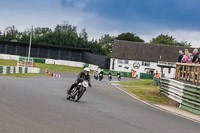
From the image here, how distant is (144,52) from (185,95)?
67279 mm

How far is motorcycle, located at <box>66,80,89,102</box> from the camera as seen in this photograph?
14.8 m

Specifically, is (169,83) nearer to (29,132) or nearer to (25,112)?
(25,112)

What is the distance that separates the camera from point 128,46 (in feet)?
277

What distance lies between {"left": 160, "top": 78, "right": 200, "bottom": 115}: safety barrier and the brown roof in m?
61.6

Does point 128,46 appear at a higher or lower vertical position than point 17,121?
higher

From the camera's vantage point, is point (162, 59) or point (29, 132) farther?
point (162, 59)

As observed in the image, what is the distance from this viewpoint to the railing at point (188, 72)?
61.7 feet

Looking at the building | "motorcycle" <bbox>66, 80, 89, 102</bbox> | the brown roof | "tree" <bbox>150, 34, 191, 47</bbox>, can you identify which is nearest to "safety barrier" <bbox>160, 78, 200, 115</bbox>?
"motorcycle" <bbox>66, 80, 89, 102</bbox>

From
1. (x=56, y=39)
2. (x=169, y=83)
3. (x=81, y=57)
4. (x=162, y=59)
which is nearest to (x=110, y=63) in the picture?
(x=81, y=57)

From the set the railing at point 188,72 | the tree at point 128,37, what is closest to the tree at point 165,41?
the tree at point 128,37

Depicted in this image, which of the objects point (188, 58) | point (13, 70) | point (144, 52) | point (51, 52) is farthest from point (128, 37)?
point (188, 58)

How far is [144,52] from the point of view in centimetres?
8394

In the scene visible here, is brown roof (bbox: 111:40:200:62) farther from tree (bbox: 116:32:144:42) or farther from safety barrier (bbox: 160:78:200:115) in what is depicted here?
safety barrier (bbox: 160:78:200:115)

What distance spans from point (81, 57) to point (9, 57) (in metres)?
15.1
